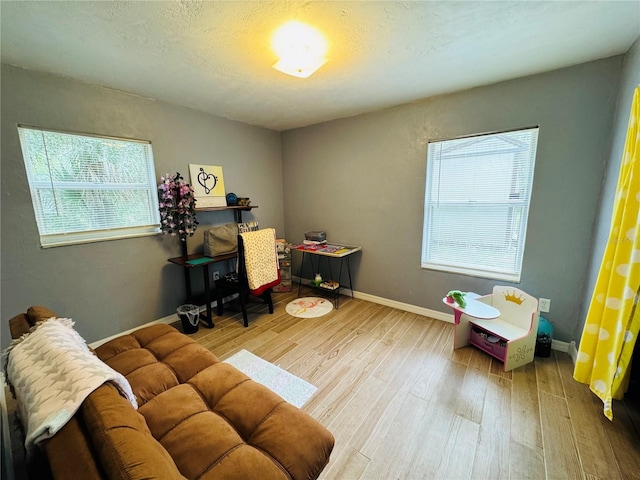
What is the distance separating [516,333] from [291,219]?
10.1ft

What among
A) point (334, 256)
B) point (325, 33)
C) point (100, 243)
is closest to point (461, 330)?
point (334, 256)

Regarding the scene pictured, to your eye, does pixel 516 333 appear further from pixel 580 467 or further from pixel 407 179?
pixel 407 179

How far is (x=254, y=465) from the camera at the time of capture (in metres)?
0.91

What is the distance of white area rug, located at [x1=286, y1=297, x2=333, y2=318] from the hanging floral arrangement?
1492 mm

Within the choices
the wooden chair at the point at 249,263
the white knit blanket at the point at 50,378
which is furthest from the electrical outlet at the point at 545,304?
the white knit blanket at the point at 50,378

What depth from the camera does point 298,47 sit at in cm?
162

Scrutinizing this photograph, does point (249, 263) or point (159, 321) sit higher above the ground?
point (249, 263)

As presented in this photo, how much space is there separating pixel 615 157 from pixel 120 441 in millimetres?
3051

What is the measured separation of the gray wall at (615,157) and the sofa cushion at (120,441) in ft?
8.99

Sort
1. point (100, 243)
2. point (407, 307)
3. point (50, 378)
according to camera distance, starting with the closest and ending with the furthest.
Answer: point (50, 378), point (100, 243), point (407, 307)

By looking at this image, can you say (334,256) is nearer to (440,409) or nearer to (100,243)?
(440,409)

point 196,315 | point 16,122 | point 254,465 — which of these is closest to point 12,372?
point 254,465

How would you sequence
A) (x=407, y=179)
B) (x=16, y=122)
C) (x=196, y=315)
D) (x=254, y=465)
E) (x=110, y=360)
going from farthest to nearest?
(x=407, y=179), (x=196, y=315), (x=16, y=122), (x=110, y=360), (x=254, y=465)

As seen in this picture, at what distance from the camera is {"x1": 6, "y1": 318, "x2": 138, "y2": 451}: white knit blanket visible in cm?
72
